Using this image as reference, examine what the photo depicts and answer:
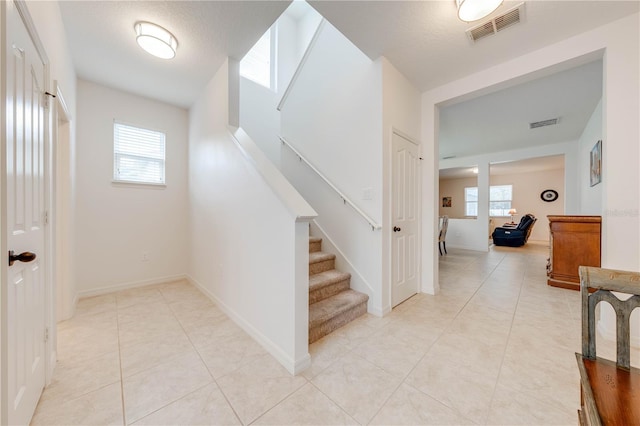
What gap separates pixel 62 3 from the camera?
188 centimetres

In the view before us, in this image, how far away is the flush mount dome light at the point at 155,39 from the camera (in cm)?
206

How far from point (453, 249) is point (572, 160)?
3.34m

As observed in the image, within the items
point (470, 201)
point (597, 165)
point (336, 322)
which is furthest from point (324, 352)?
point (470, 201)

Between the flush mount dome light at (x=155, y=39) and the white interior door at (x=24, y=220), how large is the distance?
87 cm

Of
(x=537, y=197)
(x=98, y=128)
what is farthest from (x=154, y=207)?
(x=537, y=197)

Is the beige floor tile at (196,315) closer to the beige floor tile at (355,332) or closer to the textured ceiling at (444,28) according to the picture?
the beige floor tile at (355,332)

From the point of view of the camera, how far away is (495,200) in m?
10.2

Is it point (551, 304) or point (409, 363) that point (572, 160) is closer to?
point (551, 304)

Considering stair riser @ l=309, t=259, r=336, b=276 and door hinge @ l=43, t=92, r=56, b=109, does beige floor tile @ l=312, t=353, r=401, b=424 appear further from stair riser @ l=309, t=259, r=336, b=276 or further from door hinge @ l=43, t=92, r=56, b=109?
door hinge @ l=43, t=92, r=56, b=109

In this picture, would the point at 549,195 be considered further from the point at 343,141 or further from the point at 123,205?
the point at 123,205

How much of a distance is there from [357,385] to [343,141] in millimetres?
→ 2348

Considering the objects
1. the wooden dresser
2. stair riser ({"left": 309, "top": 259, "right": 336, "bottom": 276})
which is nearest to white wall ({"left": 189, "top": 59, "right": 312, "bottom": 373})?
stair riser ({"left": 309, "top": 259, "right": 336, "bottom": 276})

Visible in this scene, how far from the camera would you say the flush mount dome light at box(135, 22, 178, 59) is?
2.06 metres

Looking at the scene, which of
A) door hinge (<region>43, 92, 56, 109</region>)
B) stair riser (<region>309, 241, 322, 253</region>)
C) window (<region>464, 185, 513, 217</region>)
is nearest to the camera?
door hinge (<region>43, 92, 56, 109</region>)
